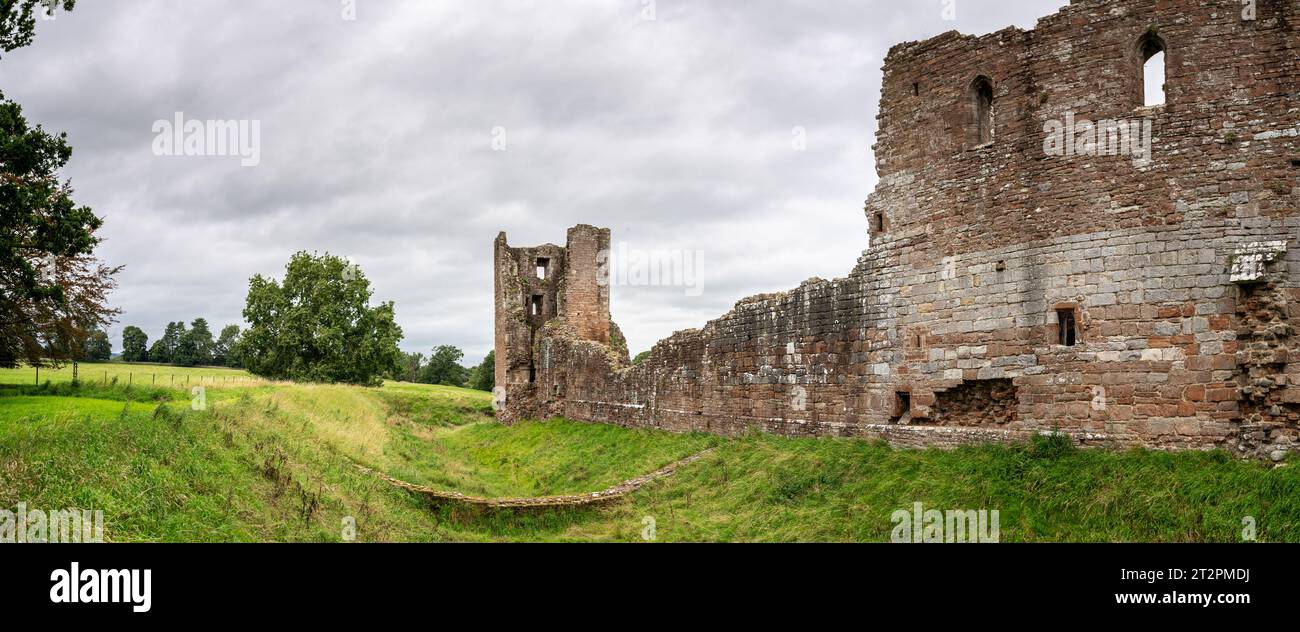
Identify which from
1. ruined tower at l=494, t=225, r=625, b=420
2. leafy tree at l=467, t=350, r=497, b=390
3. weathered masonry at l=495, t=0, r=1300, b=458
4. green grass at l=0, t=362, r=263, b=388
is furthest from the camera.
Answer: leafy tree at l=467, t=350, r=497, b=390

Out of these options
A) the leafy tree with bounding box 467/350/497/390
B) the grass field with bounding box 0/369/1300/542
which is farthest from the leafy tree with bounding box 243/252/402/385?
the leafy tree with bounding box 467/350/497/390

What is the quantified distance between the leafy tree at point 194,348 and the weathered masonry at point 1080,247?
101m

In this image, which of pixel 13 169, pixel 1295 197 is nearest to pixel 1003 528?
pixel 1295 197

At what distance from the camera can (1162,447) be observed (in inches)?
449

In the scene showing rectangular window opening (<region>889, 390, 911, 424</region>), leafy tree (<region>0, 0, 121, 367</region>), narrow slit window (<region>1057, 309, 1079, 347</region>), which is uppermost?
leafy tree (<region>0, 0, 121, 367</region>)

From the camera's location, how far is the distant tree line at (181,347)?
3873 inches

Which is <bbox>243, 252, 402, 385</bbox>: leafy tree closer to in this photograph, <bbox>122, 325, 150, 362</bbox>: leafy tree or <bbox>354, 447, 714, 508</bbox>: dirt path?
<bbox>354, 447, 714, 508</bbox>: dirt path

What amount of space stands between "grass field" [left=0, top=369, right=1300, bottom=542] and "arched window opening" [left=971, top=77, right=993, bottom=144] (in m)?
5.45

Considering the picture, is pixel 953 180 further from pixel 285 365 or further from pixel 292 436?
pixel 285 365

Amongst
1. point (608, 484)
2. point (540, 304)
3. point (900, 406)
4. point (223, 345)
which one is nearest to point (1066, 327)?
point (900, 406)

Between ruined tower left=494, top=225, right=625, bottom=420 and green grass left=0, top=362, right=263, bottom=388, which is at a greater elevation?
ruined tower left=494, top=225, right=625, bottom=420

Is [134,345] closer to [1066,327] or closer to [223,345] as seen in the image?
[223,345]

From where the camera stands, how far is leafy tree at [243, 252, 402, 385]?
4803 cm

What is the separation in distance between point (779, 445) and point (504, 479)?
32.2 ft
